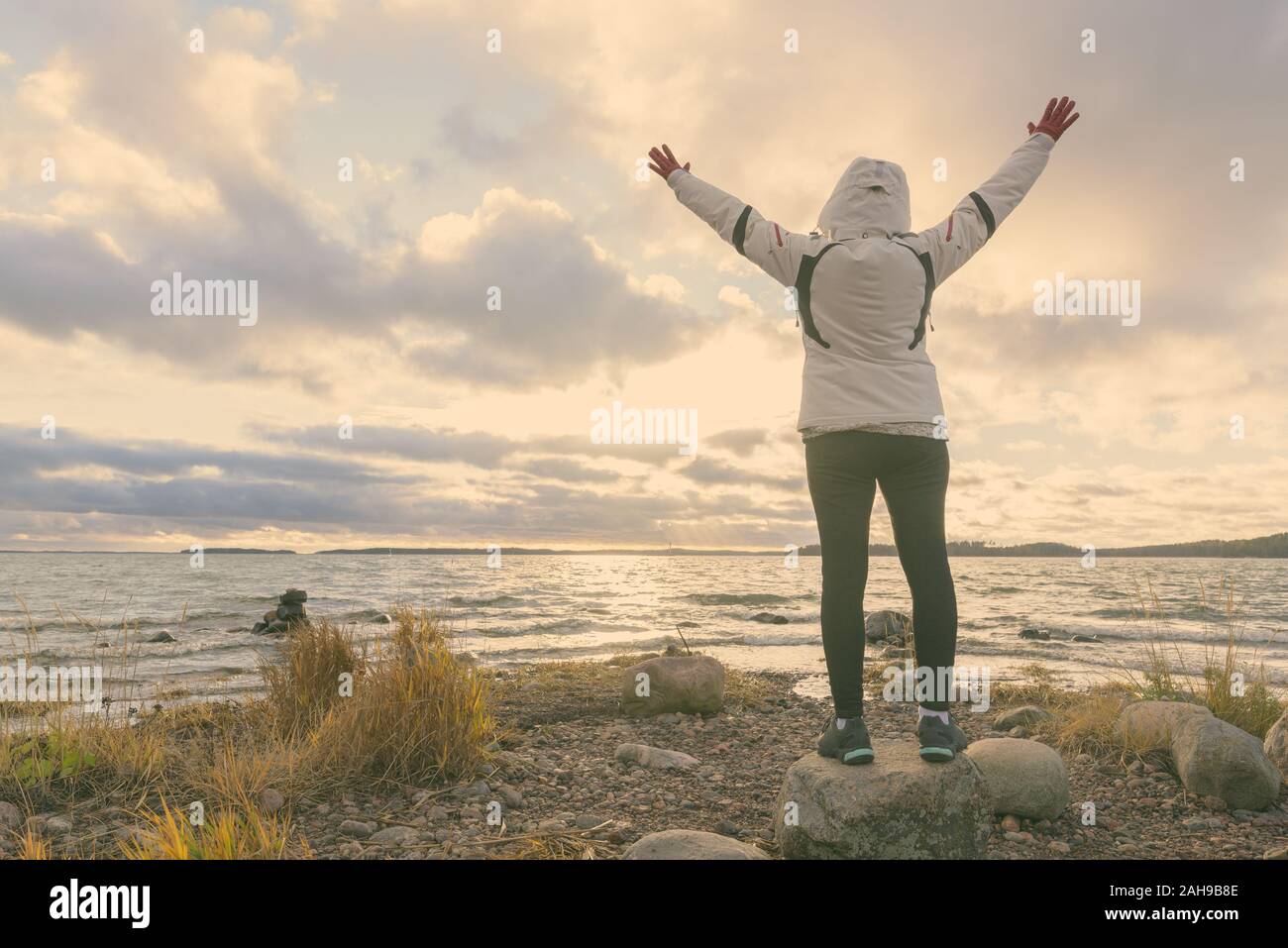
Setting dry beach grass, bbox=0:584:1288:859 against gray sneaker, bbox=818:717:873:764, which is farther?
dry beach grass, bbox=0:584:1288:859

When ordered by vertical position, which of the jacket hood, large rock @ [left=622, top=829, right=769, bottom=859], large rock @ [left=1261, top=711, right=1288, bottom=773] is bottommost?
large rock @ [left=1261, top=711, right=1288, bottom=773]

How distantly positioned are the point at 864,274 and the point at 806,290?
0.85 ft

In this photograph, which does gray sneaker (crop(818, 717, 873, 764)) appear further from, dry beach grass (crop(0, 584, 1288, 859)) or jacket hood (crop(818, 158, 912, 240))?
jacket hood (crop(818, 158, 912, 240))

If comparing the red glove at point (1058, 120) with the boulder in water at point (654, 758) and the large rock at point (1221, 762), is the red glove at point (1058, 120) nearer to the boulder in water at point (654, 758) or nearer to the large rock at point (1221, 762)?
the large rock at point (1221, 762)

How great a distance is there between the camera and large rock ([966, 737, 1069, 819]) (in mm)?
4062

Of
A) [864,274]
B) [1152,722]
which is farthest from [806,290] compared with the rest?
[1152,722]

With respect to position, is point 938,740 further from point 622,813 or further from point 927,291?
point 927,291

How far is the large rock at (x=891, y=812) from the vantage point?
3.25 metres

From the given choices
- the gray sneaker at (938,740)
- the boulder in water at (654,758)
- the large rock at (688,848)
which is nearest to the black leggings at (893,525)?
the gray sneaker at (938,740)

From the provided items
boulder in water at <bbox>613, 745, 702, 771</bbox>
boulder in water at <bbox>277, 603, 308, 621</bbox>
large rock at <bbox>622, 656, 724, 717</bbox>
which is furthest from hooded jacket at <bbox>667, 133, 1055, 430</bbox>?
boulder in water at <bbox>277, 603, 308, 621</bbox>

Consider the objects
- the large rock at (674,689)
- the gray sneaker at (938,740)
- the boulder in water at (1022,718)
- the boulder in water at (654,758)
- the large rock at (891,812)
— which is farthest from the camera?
the large rock at (674,689)

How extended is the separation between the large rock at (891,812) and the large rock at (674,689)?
3316 mm

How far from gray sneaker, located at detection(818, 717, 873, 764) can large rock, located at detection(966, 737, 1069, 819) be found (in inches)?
37.1
